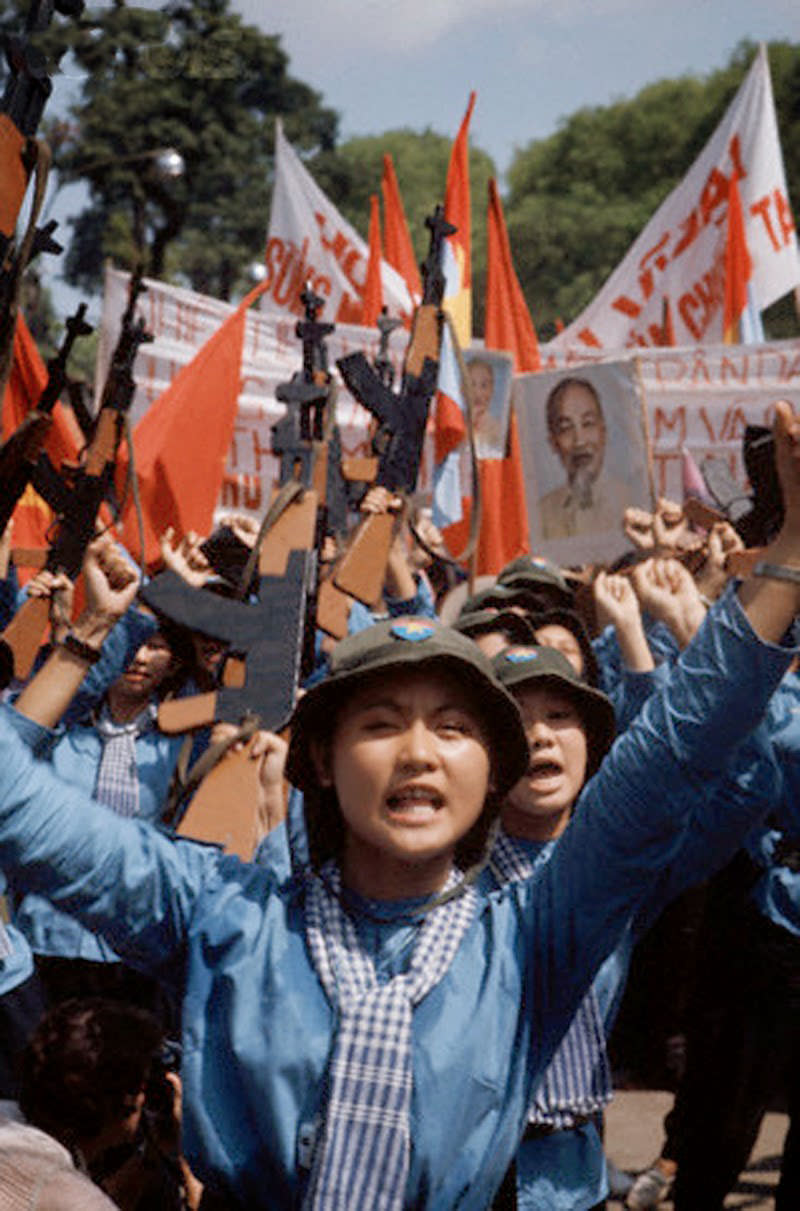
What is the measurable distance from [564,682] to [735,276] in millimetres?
6208

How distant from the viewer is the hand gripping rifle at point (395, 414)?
3854 mm

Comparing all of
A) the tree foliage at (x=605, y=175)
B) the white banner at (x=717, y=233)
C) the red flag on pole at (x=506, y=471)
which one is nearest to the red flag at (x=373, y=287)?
the red flag on pole at (x=506, y=471)

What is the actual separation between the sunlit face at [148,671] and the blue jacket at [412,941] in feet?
7.14

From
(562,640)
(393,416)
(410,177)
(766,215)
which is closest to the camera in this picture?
(562,640)

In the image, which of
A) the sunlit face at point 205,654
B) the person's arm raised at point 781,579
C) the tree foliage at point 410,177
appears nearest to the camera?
the person's arm raised at point 781,579

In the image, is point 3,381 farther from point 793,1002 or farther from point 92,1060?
point 793,1002

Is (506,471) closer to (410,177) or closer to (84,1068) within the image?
(84,1068)

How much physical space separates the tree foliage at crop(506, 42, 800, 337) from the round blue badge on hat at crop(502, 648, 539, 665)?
30379 millimetres

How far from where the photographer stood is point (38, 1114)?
103 inches

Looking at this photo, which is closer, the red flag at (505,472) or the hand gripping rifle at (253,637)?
the hand gripping rifle at (253,637)

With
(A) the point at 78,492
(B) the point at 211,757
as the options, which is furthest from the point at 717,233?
(B) the point at 211,757

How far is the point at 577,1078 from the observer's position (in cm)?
256

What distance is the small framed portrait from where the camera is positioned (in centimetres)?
666

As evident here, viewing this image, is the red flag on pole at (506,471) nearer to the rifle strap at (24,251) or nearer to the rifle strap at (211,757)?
the rifle strap at (211,757)
